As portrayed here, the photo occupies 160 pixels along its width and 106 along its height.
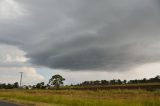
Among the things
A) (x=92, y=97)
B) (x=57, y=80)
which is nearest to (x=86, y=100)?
(x=92, y=97)

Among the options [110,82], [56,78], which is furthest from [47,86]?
[110,82]

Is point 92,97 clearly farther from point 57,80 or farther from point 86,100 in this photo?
point 57,80

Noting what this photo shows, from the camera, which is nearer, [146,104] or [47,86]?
[146,104]

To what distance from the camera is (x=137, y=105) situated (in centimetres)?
2520

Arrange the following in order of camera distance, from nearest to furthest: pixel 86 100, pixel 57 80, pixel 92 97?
pixel 86 100, pixel 92 97, pixel 57 80

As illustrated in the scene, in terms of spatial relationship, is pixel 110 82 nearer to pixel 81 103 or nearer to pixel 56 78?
pixel 56 78

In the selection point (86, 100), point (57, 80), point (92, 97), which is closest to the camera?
point (86, 100)

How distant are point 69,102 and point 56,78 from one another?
11681 cm

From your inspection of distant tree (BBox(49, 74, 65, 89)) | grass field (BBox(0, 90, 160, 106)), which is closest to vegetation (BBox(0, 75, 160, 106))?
grass field (BBox(0, 90, 160, 106))

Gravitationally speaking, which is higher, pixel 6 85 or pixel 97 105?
pixel 6 85

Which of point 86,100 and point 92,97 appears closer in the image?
point 86,100

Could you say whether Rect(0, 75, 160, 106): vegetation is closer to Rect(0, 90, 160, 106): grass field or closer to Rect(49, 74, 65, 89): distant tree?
Rect(0, 90, 160, 106): grass field

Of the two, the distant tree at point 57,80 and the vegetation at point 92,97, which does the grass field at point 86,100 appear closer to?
the vegetation at point 92,97

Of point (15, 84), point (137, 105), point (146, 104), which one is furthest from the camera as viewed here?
point (15, 84)
